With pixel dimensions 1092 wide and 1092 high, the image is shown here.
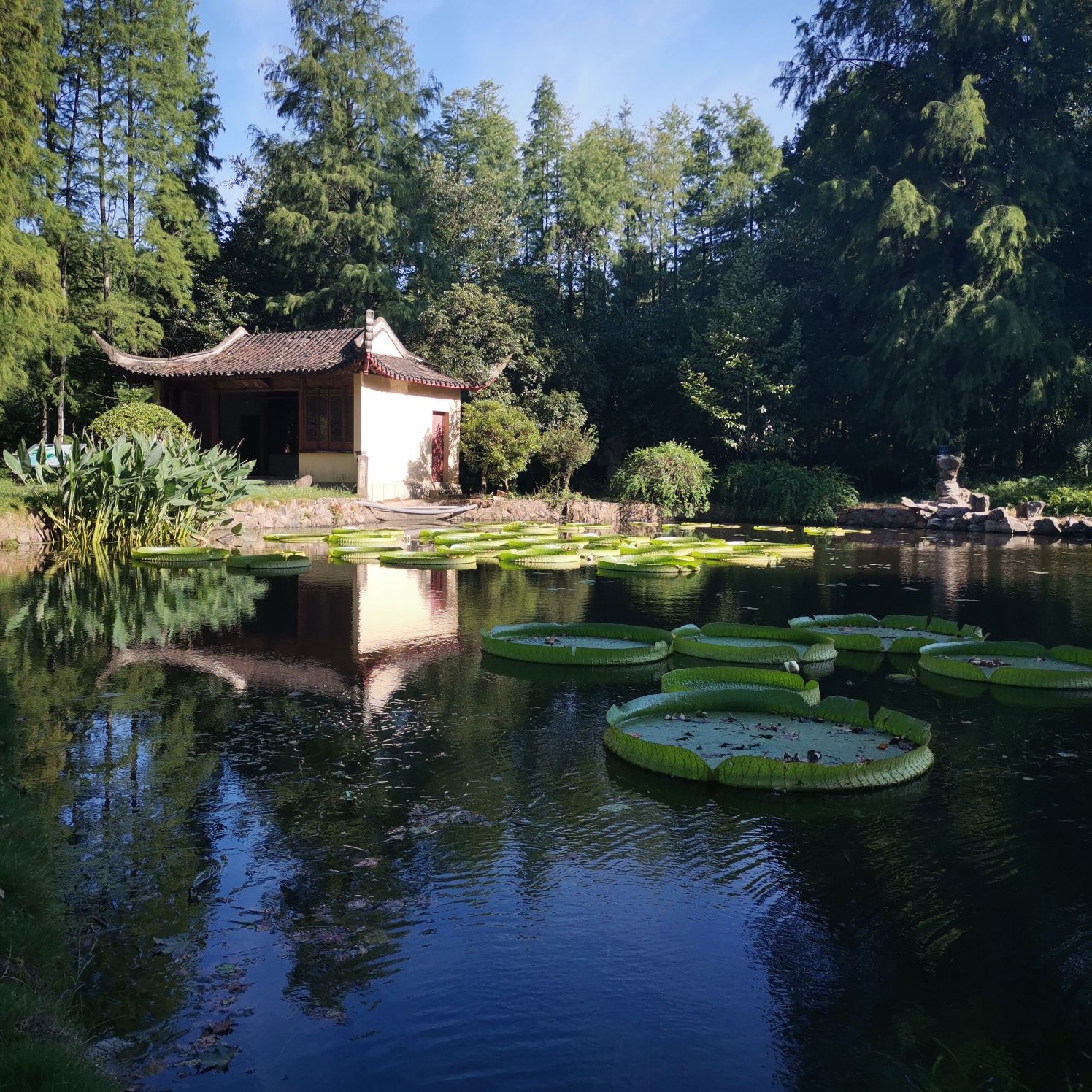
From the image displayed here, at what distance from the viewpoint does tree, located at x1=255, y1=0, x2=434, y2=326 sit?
81.1 feet

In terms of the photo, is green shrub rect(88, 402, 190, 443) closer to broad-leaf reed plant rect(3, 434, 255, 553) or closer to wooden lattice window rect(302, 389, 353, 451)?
broad-leaf reed plant rect(3, 434, 255, 553)

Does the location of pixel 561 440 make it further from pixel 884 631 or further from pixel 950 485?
pixel 884 631

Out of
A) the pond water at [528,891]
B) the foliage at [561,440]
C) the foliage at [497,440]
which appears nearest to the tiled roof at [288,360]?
the foliage at [497,440]

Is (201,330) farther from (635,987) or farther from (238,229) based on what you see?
(635,987)

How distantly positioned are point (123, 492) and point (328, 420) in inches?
344

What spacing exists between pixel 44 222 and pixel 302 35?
9939 millimetres

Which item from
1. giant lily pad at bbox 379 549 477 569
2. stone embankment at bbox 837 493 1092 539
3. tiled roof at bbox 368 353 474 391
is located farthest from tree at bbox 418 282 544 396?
giant lily pad at bbox 379 549 477 569

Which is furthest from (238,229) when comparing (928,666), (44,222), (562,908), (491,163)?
(562,908)

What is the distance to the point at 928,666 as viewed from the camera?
19.7ft

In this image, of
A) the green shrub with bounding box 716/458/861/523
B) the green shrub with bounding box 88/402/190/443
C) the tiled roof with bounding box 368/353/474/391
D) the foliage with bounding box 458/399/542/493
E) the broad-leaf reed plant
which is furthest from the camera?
the green shrub with bounding box 716/458/861/523

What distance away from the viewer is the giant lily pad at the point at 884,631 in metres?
6.64

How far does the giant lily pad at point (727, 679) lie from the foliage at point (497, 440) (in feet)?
50.7

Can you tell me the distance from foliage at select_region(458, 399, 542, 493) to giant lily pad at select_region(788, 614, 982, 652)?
13.8 meters

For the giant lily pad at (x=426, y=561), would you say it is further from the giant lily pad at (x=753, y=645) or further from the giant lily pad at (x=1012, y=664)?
the giant lily pad at (x=1012, y=664)
